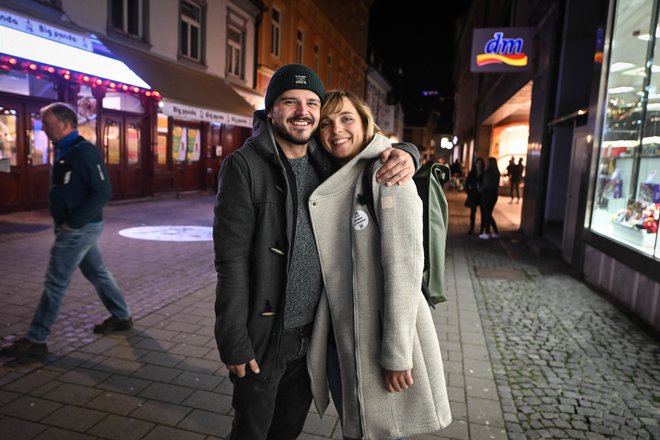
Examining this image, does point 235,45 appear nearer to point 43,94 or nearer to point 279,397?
point 43,94

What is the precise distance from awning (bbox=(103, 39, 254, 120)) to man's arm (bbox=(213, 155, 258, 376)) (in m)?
10.5

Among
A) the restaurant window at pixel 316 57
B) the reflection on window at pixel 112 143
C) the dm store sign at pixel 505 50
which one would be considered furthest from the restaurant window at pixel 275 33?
the dm store sign at pixel 505 50

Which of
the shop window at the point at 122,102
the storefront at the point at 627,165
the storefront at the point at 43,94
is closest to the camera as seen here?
the storefront at the point at 627,165

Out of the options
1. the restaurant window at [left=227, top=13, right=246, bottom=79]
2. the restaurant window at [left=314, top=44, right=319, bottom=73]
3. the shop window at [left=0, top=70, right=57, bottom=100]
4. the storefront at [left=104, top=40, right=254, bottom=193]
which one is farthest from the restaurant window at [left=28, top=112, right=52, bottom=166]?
the restaurant window at [left=314, top=44, right=319, bottom=73]

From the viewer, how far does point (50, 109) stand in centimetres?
382

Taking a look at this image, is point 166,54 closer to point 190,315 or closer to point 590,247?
point 190,315

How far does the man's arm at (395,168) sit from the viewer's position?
5.82 ft

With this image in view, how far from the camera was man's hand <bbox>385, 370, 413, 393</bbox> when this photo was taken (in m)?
1.80

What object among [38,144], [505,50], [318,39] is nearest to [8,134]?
[38,144]

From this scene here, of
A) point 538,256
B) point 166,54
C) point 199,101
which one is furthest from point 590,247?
point 166,54

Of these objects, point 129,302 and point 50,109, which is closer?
point 50,109

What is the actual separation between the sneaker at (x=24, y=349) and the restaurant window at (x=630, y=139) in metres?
6.16

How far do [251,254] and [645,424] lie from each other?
303 cm

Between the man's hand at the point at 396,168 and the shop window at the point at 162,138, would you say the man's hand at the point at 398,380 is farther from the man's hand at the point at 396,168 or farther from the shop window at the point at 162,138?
the shop window at the point at 162,138
